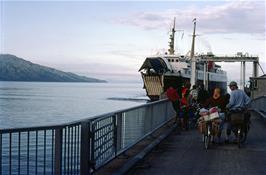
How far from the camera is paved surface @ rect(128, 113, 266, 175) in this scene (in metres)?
10.2

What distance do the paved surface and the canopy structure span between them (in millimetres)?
54970

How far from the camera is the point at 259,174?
995 centimetres

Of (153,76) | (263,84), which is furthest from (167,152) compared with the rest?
(153,76)

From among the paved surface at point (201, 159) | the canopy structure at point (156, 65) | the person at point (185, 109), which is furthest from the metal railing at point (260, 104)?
the canopy structure at point (156, 65)

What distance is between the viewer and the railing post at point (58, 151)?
7.27 m

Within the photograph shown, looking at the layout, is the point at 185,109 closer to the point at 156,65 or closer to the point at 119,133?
the point at 119,133

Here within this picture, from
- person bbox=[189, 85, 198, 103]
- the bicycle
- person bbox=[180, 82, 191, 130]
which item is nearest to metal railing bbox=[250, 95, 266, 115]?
person bbox=[189, 85, 198, 103]

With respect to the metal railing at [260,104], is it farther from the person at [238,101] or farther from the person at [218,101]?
the person at [238,101]

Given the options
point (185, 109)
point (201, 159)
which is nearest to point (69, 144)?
point (201, 159)

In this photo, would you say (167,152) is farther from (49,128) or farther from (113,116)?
(49,128)

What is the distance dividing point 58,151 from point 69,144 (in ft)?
1.31

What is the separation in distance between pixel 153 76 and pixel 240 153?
5955cm

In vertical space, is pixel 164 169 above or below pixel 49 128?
below

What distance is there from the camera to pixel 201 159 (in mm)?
11781
